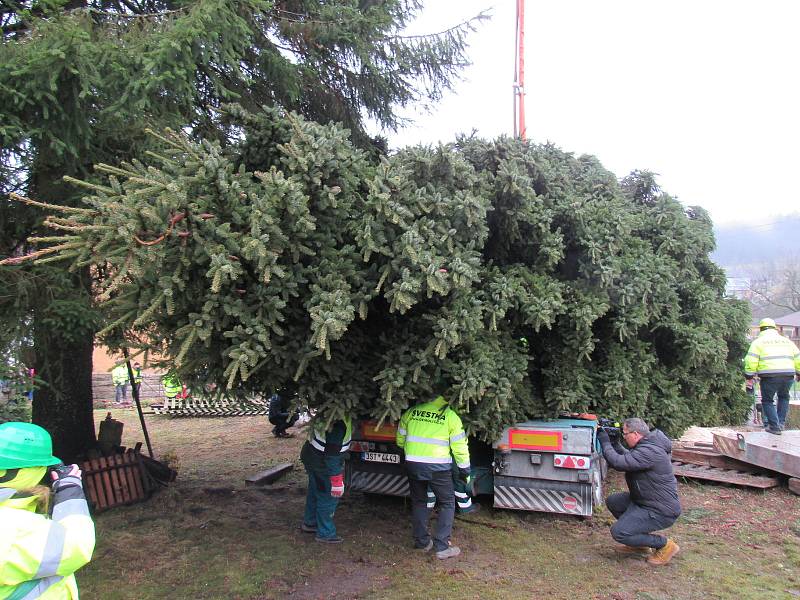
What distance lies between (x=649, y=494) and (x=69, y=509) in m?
4.47

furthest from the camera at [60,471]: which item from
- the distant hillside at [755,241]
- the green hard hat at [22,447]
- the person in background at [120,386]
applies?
the distant hillside at [755,241]

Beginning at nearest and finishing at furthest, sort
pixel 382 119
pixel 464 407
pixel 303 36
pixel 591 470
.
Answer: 1. pixel 464 407
2. pixel 591 470
3. pixel 303 36
4. pixel 382 119

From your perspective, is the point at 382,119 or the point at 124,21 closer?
the point at 124,21

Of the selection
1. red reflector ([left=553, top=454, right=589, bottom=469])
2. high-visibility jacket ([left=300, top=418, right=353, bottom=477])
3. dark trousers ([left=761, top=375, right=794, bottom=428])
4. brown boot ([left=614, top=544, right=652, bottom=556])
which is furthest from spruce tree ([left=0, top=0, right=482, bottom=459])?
dark trousers ([left=761, top=375, right=794, bottom=428])

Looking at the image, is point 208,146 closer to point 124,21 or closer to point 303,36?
point 124,21

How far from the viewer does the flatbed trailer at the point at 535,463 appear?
228 inches

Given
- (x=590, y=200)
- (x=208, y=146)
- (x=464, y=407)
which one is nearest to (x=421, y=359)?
(x=464, y=407)

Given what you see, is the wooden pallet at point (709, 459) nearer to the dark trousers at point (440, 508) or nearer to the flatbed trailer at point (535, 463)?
the flatbed trailer at point (535, 463)

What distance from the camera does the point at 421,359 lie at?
475 centimetres

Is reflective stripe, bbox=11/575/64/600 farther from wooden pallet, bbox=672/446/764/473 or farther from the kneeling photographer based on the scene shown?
wooden pallet, bbox=672/446/764/473

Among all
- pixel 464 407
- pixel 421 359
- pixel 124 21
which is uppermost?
pixel 124 21

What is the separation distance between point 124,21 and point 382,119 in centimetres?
368

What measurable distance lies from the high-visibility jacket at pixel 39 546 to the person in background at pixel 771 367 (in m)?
8.77

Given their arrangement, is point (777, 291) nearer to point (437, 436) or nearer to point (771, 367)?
point (771, 367)
